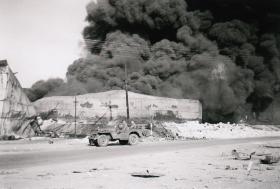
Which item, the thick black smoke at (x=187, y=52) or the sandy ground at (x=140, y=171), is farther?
the thick black smoke at (x=187, y=52)

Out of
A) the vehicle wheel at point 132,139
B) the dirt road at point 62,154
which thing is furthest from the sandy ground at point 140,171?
the vehicle wheel at point 132,139

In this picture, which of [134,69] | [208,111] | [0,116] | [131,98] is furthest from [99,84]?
[0,116]

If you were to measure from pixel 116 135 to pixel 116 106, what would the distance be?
22.9 m

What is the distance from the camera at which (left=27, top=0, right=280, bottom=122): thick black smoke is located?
61656 millimetres

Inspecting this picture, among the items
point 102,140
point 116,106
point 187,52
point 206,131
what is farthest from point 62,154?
point 187,52

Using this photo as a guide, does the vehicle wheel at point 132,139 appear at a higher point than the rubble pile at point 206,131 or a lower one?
higher

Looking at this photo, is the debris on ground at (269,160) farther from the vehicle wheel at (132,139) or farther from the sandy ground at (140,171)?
the vehicle wheel at (132,139)

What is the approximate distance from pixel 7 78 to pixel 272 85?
167 feet

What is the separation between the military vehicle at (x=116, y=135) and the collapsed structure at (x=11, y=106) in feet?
40.2

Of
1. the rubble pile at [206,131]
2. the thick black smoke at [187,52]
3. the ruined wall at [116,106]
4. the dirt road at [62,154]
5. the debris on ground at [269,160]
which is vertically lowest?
the rubble pile at [206,131]

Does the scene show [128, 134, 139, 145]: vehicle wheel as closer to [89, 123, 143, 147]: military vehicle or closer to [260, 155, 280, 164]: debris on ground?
[89, 123, 143, 147]: military vehicle

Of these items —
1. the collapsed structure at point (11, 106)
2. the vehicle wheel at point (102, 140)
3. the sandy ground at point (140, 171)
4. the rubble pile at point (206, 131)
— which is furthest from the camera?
the rubble pile at point (206, 131)

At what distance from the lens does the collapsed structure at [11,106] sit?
35.6 m

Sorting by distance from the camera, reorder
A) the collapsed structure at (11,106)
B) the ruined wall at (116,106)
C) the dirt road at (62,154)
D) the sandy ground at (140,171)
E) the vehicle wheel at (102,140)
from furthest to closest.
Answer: the ruined wall at (116,106) → the collapsed structure at (11,106) → the vehicle wheel at (102,140) → the dirt road at (62,154) → the sandy ground at (140,171)
